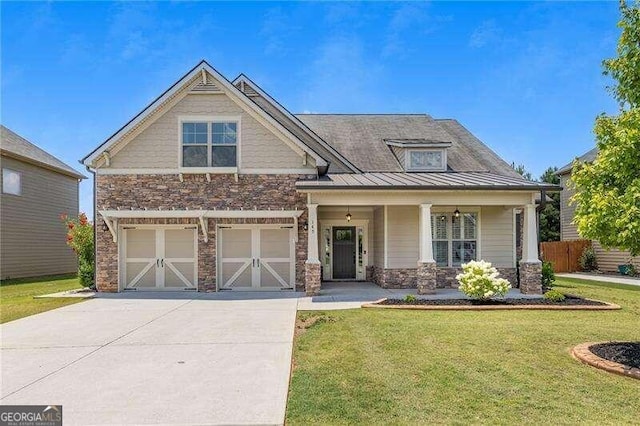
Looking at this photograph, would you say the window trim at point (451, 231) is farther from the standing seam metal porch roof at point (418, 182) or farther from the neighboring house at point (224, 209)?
the standing seam metal porch roof at point (418, 182)

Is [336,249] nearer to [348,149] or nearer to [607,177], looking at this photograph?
[348,149]

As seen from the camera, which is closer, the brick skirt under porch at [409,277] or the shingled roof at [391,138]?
the brick skirt under porch at [409,277]

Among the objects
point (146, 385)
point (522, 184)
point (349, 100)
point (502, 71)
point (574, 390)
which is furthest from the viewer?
point (349, 100)

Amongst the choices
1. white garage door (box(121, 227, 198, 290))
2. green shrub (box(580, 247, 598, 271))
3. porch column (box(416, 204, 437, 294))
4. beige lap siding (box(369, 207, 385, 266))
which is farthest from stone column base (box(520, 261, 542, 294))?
green shrub (box(580, 247, 598, 271))

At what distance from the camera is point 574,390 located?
4.89 metres

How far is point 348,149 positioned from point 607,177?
11746 millimetres

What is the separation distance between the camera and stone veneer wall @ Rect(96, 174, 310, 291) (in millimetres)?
14047

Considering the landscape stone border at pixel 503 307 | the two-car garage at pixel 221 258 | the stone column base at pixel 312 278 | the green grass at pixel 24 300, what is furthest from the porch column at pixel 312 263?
the green grass at pixel 24 300

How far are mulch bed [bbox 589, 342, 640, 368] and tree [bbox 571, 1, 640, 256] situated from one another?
4.96ft

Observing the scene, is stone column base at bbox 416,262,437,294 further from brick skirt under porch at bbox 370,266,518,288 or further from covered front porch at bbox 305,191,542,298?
brick skirt under porch at bbox 370,266,518,288

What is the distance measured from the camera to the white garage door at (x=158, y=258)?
47.0 ft

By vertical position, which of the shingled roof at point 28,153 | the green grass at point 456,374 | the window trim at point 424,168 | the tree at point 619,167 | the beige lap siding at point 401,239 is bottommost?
the green grass at point 456,374

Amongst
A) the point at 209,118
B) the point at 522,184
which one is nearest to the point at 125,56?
the point at 209,118

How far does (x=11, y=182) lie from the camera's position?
19562mm
